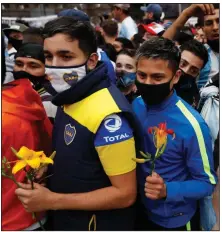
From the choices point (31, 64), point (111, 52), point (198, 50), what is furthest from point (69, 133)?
point (111, 52)

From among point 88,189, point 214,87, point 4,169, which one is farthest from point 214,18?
point 4,169

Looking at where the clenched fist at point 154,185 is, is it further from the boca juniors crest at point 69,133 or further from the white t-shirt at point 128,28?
the white t-shirt at point 128,28

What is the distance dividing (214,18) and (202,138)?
1631 mm

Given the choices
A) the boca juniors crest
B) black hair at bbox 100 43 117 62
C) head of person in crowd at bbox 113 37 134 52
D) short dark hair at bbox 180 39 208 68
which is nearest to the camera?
the boca juniors crest

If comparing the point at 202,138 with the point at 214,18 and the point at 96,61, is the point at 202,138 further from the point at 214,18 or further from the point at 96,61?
the point at 214,18

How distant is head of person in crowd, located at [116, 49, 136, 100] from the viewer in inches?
123

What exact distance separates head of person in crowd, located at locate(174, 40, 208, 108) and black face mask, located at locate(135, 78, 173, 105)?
74 cm

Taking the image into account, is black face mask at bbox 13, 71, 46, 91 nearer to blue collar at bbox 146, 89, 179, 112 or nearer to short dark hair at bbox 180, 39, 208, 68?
blue collar at bbox 146, 89, 179, 112

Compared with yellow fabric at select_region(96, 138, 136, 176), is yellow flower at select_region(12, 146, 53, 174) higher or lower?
higher

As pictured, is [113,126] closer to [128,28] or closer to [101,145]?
[101,145]

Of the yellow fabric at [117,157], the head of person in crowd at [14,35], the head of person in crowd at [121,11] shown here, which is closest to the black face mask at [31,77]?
the yellow fabric at [117,157]

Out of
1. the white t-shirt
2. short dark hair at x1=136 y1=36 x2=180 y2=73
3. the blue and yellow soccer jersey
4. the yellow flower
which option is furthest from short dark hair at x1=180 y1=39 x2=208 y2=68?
the white t-shirt

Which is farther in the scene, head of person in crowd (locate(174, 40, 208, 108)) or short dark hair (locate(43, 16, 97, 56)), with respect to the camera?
head of person in crowd (locate(174, 40, 208, 108))

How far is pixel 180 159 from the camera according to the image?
6.16 feet
